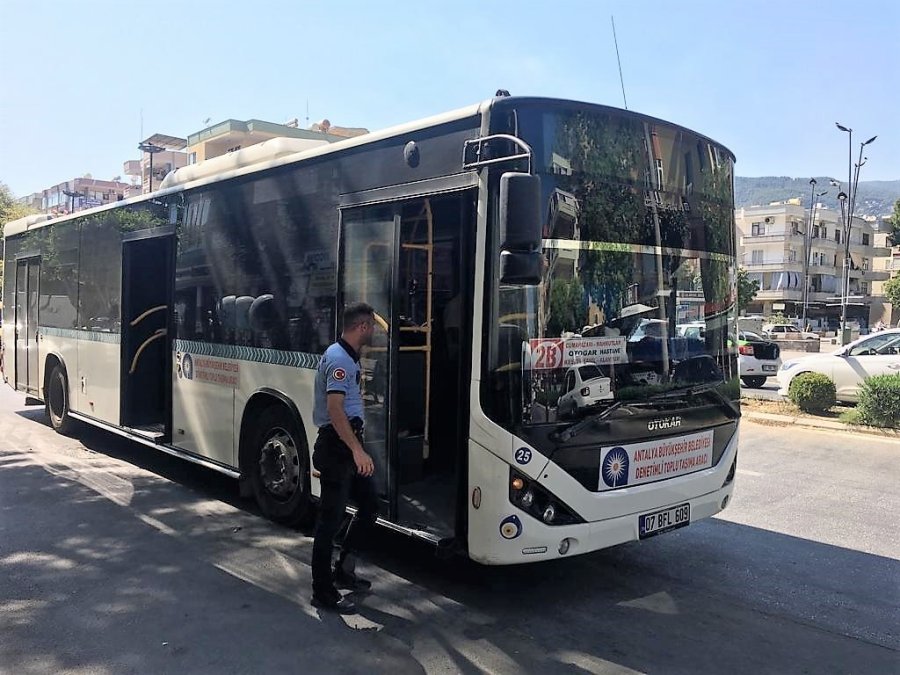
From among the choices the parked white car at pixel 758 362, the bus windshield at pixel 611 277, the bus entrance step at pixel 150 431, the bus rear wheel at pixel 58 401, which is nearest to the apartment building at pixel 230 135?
the parked white car at pixel 758 362

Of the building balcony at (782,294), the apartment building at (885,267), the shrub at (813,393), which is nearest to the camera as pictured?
the shrub at (813,393)

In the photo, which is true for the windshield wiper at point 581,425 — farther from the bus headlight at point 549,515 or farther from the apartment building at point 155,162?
the apartment building at point 155,162

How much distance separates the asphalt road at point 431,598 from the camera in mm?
3902

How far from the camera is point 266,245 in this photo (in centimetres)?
618

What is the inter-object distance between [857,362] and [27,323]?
14.4 meters

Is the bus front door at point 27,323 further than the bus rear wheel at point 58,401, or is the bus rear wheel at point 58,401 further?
the bus front door at point 27,323

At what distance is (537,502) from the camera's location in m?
4.21

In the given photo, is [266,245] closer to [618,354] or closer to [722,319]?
[618,354]

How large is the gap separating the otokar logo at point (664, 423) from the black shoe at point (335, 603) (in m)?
2.15

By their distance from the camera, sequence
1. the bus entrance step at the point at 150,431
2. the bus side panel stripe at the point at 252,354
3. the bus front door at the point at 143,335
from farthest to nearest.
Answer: the bus front door at the point at 143,335 → the bus entrance step at the point at 150,431 → the bus side panel stripe at the point at 252,354

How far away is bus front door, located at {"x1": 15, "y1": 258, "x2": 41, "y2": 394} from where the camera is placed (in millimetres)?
10914

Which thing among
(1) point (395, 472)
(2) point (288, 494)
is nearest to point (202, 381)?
(2) point (288, 494)

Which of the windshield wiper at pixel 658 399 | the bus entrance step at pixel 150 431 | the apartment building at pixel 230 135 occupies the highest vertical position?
the apartment building at pixel 230 135

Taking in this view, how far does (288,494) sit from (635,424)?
3053mm
